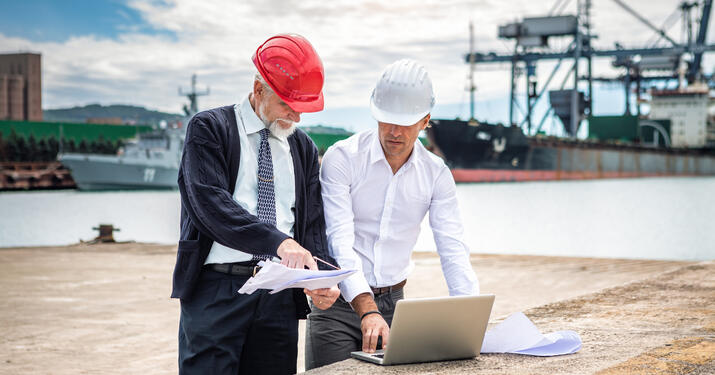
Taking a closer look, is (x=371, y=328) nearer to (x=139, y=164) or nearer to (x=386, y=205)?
(x=386, y=205)

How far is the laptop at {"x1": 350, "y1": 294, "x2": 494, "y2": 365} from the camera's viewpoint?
5.34ft

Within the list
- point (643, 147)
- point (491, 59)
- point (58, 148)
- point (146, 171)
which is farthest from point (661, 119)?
point (58, 148)

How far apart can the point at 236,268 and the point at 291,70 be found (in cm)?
52

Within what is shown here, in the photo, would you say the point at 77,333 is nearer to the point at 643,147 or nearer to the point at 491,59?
the point at 491,59

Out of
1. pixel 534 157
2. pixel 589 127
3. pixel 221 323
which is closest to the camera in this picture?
pixel 221 323

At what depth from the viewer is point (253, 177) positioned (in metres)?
1.92

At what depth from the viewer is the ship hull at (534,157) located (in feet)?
123

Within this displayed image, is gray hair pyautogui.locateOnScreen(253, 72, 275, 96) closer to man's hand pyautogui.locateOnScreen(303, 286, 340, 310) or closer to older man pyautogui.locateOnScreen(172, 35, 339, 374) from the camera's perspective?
older man pyautogui.locateOnScreen(172, 35, 339, 374)

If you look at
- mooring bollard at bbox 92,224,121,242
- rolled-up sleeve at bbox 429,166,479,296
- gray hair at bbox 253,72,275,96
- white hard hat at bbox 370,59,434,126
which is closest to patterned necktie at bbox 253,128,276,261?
gray hair at bbox 253,72,275,96

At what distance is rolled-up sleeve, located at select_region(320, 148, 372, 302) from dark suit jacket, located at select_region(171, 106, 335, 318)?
2.5 inches

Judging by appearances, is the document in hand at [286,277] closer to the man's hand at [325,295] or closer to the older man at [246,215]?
the older man at [246,215]

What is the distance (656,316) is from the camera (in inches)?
108

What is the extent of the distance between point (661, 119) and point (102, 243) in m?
45.2

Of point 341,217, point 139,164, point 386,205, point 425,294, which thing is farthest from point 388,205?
point 139,164
